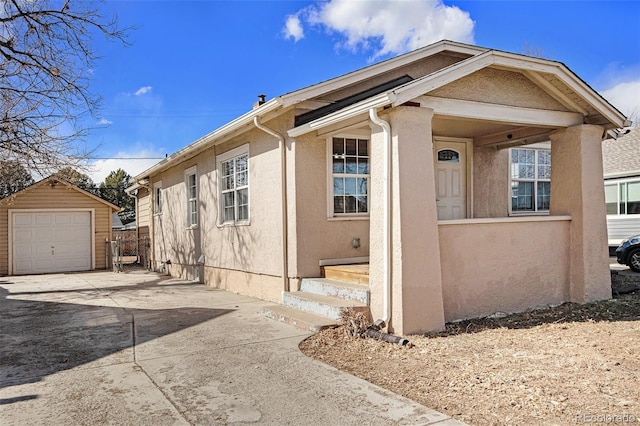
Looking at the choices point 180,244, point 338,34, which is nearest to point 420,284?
point 180,244

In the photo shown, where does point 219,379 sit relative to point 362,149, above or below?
below

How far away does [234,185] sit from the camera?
425 inches

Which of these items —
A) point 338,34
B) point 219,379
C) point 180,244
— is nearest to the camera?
point 219,379

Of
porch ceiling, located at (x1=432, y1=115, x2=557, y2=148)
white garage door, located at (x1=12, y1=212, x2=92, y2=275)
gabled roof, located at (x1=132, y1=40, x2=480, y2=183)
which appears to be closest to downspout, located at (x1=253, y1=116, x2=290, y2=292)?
gabled roof, located at (x1=132, y1=40, x2=480, y2=183)

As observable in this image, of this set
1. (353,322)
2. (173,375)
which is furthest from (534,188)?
(173,375)

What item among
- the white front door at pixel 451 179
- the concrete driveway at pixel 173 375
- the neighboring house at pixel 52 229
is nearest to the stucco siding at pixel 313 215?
the concrete driveway at pixel 173 375

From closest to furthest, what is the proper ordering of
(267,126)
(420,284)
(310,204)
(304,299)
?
(420,284) → (304,299) → (310,204) → (267,126)

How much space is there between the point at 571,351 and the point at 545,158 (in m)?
7.67

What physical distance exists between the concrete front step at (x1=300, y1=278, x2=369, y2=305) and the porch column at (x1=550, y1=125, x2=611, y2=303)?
376 cm

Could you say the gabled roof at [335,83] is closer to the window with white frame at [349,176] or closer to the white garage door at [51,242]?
the window with white frame at [349,176]

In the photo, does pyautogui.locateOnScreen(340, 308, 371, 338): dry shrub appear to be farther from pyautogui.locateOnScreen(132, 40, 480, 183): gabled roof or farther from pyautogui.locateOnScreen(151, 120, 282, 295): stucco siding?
pyautogui.locateOnScreen(132, 40, 480, 183): gabled roof

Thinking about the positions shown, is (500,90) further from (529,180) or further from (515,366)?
(529,180)

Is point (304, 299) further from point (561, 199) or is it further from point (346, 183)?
point (561, 199)

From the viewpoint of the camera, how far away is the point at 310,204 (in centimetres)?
847
